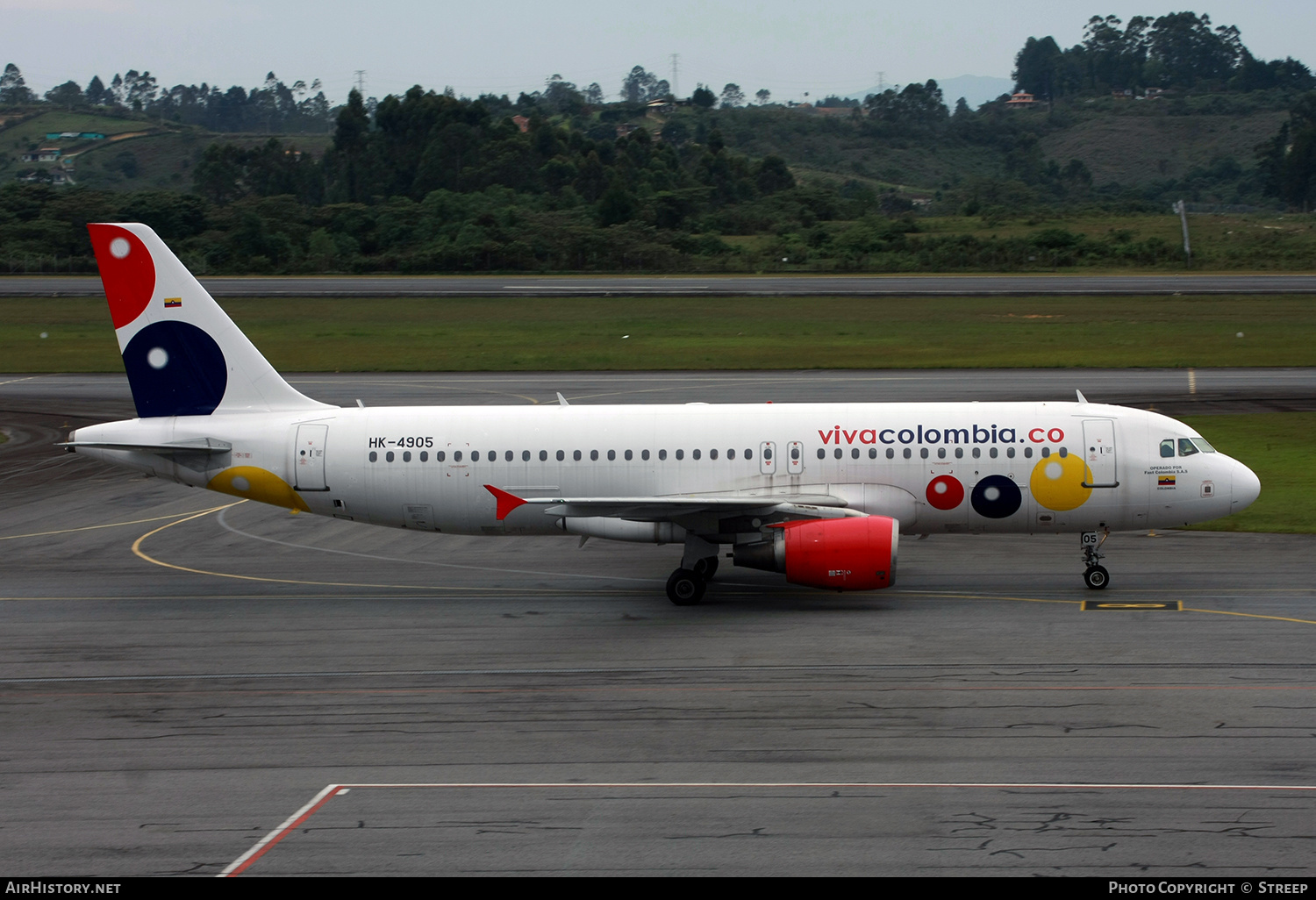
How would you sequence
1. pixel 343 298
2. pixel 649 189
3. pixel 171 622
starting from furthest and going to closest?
pixel 649 189 < pixel 343 298 < pixel 171 622

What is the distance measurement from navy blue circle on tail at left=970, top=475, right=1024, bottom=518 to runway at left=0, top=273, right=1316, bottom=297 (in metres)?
67.1

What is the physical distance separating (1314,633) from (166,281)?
2761cm

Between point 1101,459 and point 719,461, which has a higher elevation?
point 719,461

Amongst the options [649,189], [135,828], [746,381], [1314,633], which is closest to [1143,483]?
[1314,633]

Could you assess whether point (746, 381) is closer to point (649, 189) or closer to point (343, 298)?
point (343, 298)

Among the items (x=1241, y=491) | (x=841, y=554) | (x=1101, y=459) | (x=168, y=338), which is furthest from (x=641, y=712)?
(x=168, y=338)

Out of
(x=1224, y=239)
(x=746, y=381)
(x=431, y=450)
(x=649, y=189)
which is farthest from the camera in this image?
(x=649, y=189)

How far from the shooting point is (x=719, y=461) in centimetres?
2947

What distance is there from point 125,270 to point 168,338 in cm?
194

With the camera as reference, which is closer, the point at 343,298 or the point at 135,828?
the point at 135,828

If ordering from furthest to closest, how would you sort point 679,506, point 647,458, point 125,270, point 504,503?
point 125,270, point 647,458, point 679,506, point 504,503

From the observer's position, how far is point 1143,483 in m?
28.8

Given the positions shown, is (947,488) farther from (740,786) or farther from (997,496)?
(740,786)

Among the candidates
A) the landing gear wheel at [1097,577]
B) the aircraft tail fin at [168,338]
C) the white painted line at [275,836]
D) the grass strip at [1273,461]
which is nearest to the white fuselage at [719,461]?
the aircraft tail fin at [168,338]
